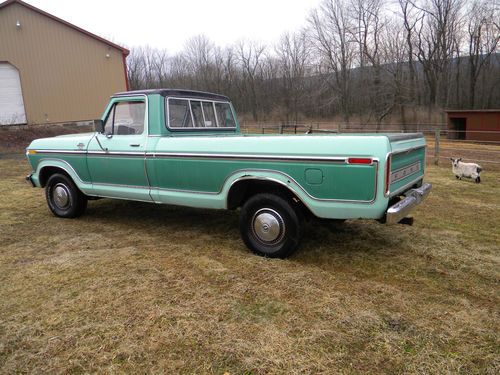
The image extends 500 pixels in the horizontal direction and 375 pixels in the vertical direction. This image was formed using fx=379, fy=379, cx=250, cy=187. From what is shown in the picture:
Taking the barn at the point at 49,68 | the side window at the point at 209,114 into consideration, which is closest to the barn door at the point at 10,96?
the barn at the point at 49,68

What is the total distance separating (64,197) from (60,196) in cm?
9

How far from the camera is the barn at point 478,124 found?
1853 centimetres

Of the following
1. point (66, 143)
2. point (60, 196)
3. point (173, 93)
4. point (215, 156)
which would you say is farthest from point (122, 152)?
point (60, 196)

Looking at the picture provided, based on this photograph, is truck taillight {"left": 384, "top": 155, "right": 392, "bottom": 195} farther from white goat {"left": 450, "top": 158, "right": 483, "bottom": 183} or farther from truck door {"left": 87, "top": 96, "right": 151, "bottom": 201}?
white goat {"left": 450, "top": 158, "right": 483, "bottom": 183}

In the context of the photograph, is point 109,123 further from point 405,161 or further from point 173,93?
point 405,161

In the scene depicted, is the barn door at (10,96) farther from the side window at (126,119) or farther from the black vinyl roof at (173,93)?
the black vinyl roof at (173,93)

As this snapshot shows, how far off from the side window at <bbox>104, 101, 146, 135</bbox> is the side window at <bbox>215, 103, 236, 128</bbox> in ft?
4.08

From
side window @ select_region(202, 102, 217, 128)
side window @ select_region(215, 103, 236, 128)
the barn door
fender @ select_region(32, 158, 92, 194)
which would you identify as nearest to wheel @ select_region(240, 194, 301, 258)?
side window @ select_region(202, 102, 217, 128)

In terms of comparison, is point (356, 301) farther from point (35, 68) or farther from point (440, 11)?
point (440, 11)

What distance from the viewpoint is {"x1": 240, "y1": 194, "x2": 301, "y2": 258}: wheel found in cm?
391

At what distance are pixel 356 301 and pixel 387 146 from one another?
4.45ft

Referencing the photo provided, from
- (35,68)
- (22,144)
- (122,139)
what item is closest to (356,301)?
(122,139)

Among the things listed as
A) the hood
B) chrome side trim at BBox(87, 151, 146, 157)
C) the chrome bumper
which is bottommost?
the chrome bumper

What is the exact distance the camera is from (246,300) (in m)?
3.24
